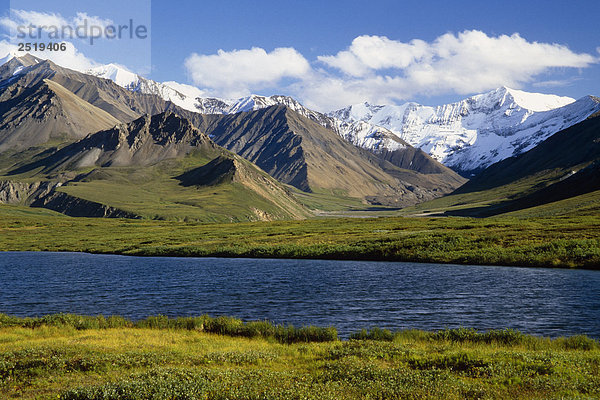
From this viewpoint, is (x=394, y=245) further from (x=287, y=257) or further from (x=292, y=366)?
(x=292, y=366)

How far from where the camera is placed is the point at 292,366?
2422 cm

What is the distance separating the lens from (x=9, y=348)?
28.1 metres

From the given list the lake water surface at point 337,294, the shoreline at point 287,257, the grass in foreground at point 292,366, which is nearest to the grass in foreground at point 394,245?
the shoreline at point 287,257

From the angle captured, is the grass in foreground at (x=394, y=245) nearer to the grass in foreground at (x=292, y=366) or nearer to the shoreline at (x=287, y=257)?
the shoreline at (x=287, y=257)

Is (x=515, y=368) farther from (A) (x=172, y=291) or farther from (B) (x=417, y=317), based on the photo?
(A) (x=172, y=291)

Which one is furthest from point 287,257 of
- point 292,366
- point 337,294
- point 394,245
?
point 292,366

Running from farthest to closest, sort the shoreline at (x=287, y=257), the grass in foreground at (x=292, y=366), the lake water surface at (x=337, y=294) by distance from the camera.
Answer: the shoreline at (x=287, y=257), the lake water surface at (x=337, y=294), the grass in foreground at (x=292, y=366)

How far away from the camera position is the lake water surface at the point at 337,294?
1619 inches

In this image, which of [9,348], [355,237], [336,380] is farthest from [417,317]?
[355,237]

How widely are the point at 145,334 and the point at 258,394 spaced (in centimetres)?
1787

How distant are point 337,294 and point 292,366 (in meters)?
30.9

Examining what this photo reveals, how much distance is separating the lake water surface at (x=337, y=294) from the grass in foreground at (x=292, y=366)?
8762 mm

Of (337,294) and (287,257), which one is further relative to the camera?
(287,257)

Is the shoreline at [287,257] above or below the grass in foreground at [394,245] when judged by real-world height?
below
